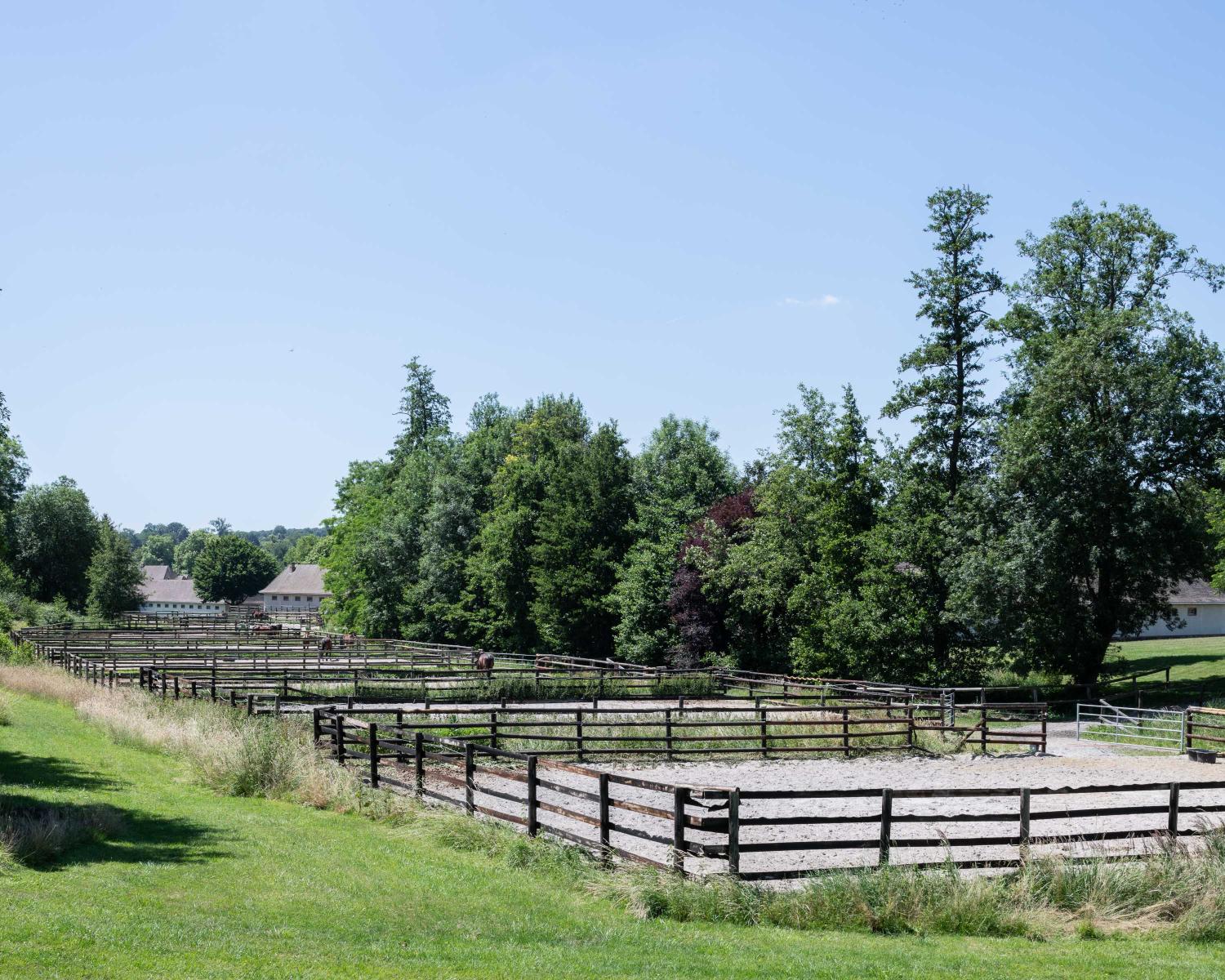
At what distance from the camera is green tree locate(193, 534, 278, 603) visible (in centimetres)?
15850

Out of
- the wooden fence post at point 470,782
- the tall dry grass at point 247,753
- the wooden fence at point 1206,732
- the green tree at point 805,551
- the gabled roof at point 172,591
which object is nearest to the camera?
the wooden fence post at point 470,782

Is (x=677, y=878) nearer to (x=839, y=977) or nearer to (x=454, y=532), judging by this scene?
(x=839, y=977)

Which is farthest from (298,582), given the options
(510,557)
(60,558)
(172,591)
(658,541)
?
(658,541)

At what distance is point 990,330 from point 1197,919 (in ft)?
114

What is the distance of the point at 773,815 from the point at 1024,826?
216 inches

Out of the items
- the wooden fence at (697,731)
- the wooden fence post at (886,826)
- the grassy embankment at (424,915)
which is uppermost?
the wooden fence post at (886,826)

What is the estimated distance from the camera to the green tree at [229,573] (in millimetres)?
158500

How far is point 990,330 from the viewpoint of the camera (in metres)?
42.7

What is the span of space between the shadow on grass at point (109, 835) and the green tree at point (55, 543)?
3715 inches

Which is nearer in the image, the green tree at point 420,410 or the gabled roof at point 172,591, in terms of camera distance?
the green tree at point 420,410

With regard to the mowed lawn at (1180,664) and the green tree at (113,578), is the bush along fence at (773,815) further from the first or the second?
the green tree at (113,578)

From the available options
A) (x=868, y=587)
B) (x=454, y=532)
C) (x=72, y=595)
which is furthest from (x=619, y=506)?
(x=72, y=595)

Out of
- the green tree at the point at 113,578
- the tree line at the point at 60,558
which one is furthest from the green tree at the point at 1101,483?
the green tree at the point at 113,578

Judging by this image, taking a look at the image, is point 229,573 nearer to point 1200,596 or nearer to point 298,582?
point 298,582
